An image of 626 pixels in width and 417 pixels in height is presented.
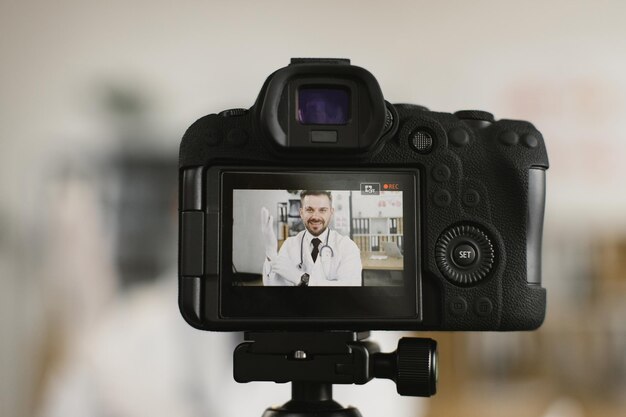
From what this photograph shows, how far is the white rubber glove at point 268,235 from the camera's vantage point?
0.86 meters

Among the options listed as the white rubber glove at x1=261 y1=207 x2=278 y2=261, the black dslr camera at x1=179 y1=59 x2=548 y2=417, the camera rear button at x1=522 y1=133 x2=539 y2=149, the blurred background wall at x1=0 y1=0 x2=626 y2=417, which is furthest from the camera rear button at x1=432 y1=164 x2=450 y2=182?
the blurred background wall at x1=0 y1=0 x2=626 y2=417

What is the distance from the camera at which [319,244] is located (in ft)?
2.85

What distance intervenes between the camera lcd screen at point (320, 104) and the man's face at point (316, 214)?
9 centimetres

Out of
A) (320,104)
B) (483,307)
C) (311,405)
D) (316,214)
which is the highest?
(320,104)

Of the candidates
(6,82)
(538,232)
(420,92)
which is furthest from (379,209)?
(6,82)

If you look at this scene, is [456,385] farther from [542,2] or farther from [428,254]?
[542,2]

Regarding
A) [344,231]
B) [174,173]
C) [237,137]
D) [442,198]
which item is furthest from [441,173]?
[174,173]

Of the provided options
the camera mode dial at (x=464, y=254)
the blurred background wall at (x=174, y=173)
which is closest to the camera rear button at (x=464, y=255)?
the camera mode dial at (x=464, y=254)

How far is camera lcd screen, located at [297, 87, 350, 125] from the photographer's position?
0.87 meters

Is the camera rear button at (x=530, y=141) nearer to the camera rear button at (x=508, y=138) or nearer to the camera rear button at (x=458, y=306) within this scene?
the camera rear button at (x=508, y=138)

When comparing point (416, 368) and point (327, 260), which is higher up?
point (327, 260)

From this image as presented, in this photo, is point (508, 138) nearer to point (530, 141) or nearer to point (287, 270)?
point (530, 141)

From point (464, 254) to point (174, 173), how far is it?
1.74 feet

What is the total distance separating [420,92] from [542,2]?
0.27m
